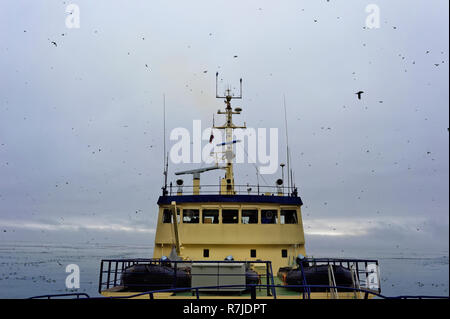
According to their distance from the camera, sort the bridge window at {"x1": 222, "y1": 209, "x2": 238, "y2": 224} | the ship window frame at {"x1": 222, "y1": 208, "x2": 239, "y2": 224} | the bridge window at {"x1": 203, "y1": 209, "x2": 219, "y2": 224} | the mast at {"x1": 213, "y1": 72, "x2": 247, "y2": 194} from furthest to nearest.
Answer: the mast at {"x1": 213, "y1": 72, "x2": 247, "y2": 194}, the bridge window at {"x1": 203, "y1": 209, "x2": 219, "y2": 224}, the bridge window at {"x1": 222, "y1": 209, "x2": 238, "y2": 224}, the ship window frame at {"x1": 222, "y1": 208, "x2": 239, "y2": 224}

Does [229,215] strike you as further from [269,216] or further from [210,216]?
[269,216]

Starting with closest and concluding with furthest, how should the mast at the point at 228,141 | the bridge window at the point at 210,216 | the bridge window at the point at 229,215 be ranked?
the bridge window at the point at 229,215 < the bridge window at the point at 210,216 < the mast at the point at 228,141

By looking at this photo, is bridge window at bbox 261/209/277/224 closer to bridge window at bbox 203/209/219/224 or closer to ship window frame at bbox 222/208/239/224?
ship window frame at bbox 222/208/239/224

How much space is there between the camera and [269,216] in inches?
667

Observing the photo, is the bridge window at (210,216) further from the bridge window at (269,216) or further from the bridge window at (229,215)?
the bridge window at (269,216)

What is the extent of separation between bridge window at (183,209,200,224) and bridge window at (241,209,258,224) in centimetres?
238

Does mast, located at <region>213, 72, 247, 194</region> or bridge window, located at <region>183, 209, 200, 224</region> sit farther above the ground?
mast, located at <region>213, 72, 247, 194</region>

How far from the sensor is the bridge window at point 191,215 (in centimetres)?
1702

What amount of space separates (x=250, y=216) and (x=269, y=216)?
3.94ft

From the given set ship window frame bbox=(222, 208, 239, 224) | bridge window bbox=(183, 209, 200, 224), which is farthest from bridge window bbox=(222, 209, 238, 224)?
bridge window bbox=(183, 209, 200, 224)

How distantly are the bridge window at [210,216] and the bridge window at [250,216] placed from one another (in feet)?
4.60

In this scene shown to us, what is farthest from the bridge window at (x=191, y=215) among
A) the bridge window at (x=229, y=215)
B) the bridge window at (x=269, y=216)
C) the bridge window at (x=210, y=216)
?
the bridge window at (x=269, y=216)

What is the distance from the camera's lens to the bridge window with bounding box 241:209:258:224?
1722 centimetres
